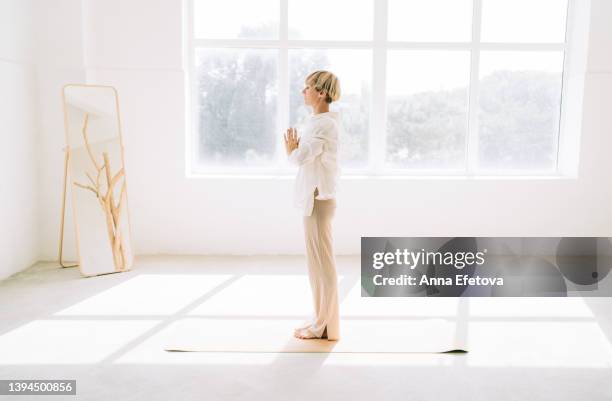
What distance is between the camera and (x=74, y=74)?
531cm

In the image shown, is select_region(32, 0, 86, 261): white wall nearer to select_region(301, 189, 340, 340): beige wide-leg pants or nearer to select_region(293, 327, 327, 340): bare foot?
select_region(293, 327, 327, 340): bare foot

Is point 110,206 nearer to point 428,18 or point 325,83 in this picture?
point 325,83

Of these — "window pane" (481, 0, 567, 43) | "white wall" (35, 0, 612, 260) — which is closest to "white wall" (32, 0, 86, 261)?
"white wall" (35, 0, 612, 260)

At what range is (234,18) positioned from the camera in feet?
19.1

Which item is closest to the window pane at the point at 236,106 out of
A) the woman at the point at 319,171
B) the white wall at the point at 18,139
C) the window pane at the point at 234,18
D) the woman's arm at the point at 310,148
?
the window pane at the point at 234,18

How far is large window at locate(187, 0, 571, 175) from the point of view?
582 cm

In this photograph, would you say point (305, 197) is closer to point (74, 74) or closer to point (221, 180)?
point (221, 180)

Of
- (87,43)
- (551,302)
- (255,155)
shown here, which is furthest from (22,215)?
(551,302)

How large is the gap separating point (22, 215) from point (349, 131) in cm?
320

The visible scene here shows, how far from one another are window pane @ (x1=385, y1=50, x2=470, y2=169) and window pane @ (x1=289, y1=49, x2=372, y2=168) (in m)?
0.25

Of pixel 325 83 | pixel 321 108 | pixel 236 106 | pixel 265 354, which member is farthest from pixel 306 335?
pixel 236 106

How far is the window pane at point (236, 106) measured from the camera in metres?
5.86

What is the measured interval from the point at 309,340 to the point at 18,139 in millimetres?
3277

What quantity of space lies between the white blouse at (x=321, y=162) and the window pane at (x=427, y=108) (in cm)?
277
